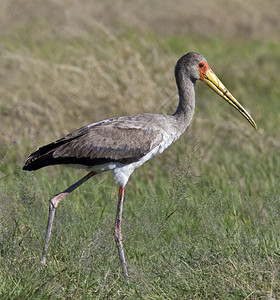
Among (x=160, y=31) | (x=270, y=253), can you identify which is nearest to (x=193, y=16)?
(x=160, y=31)

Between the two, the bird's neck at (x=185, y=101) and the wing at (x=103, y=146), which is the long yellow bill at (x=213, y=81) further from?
the wing at (x=103, y=146)

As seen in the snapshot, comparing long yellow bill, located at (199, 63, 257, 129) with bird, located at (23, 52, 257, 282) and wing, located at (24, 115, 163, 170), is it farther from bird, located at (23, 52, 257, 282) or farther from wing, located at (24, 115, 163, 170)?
wing, located at (24, 115, 163, 170)

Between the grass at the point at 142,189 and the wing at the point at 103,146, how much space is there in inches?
7.7

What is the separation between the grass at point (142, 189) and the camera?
423cm

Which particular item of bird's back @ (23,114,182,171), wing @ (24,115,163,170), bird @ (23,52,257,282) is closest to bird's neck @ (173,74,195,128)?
bird @ (23,52,257,282)

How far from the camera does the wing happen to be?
5203 millimetres

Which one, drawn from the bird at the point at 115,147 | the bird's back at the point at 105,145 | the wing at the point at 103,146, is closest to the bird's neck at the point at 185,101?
the bird at the point at 115,147

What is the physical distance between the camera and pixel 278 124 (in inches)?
321

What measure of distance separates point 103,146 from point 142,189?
109 cm

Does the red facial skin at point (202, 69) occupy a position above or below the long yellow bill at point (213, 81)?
above

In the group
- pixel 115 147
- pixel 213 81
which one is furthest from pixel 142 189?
pixel 213 81

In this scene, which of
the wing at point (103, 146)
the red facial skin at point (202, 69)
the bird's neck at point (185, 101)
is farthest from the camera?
the red facial skin at point (202, 69)

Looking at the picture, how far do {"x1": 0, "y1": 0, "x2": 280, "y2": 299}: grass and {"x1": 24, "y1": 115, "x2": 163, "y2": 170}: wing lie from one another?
0.19m

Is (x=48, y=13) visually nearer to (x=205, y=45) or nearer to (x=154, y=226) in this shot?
(x=205, y=45)
